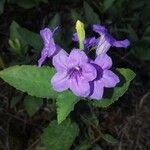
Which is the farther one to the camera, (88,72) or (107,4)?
(107,4)

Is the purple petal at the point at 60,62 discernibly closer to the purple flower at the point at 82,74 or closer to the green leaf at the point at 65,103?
the purple flower at the point at 82,74

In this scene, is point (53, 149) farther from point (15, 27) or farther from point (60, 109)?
point (15, 27)

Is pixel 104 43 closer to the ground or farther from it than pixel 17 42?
farther from it

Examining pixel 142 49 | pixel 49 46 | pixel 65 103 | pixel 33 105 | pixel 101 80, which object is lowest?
pixel 33 105

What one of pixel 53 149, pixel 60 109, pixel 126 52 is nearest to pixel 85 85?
pixel 60 109

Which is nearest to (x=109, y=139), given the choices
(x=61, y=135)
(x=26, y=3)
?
(x=61, y=135)

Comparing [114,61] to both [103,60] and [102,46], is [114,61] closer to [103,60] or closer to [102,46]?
[102,46]

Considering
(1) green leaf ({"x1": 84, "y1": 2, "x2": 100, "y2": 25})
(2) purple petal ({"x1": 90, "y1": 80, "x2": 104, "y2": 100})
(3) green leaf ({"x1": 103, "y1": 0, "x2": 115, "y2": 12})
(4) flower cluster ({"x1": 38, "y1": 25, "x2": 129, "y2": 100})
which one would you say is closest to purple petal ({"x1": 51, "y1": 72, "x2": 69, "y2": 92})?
(4) flower cluster ({"x1": 38, "y1": 25, "x2": 129, "y2": 100})
